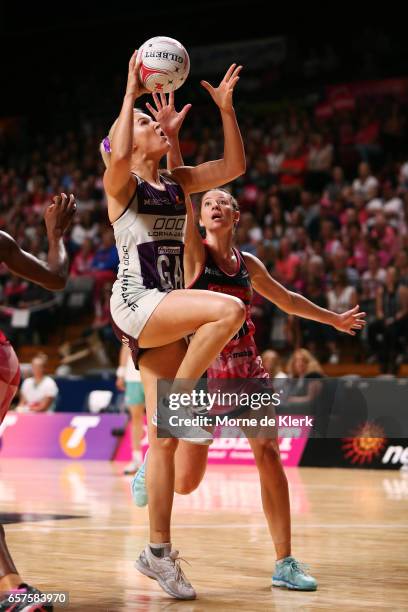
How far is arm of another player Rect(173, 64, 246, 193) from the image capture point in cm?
579

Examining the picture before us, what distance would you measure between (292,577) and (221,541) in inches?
72.2

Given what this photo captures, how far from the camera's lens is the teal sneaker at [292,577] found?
5.48 m

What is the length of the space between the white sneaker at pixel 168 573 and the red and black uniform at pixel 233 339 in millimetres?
1080

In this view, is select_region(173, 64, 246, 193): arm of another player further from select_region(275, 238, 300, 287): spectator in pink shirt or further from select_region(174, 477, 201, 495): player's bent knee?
select_region(275, 238, 300, 287): spectator in pink shirt

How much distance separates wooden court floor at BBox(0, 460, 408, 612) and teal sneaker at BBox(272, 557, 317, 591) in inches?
3.0

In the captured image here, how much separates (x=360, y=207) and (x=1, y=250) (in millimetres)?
13290

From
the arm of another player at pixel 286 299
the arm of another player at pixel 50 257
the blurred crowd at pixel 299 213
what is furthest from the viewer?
the blurred crowd at pixel 299 213

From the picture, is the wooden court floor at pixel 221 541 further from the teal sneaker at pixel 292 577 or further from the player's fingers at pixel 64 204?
the player's fingers at pixel 64 204

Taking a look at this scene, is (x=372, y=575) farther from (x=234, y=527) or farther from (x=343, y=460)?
(x=343, y=460)

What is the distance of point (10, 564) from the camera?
4359mm

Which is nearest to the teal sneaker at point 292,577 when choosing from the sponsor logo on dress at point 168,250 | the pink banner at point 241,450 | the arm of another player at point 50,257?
the sponsor logo on dress at point 168,250

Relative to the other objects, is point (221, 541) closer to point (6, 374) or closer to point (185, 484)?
point (185, 484)

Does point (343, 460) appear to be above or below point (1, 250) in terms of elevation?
below

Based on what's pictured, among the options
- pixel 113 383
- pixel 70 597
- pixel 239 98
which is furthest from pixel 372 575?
pixel 239 98
